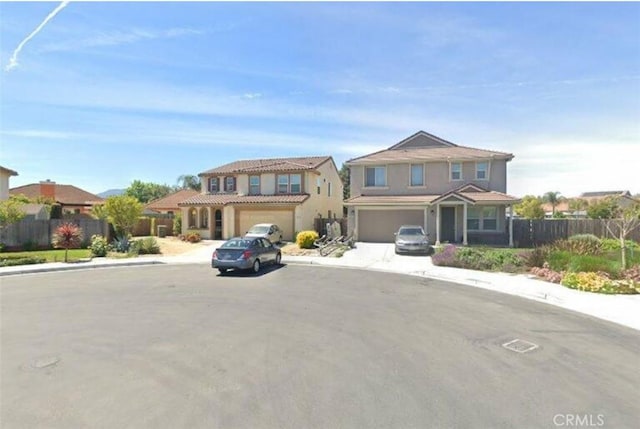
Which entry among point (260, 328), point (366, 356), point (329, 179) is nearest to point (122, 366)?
point (260, 328)

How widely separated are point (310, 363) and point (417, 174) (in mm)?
24415

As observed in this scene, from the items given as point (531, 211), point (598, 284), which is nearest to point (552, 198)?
point (531, 211)

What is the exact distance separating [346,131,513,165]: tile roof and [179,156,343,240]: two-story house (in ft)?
14.1

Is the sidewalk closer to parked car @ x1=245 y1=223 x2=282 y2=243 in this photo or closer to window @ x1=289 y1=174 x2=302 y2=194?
parked car @ x1=245 y1=223 x2=282 y2=243

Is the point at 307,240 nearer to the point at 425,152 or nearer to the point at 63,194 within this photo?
the point at 425,152

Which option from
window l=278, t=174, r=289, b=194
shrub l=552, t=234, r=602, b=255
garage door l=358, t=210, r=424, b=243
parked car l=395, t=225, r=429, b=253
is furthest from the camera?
window l=278, t=174, r=289, b=194

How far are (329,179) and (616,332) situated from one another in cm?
2923

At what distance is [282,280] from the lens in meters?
14.0

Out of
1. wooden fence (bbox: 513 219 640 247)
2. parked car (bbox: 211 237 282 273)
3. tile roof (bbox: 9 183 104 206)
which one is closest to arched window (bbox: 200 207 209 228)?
parked car (bbox: 211 237 282 273)

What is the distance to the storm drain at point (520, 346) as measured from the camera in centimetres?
655

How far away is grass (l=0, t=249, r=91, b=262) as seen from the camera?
1957cm

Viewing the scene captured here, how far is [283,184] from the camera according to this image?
31.1m

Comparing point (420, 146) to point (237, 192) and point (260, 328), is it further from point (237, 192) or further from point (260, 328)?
point (260, 328)

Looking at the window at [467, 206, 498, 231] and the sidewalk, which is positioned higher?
the window at [467, 206, 498, 231]
